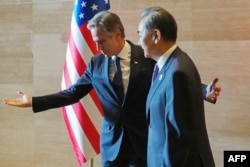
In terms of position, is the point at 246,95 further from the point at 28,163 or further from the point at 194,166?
the point at 28,163

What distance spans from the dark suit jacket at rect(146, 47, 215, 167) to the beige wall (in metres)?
1.04

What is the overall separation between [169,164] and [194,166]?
4.8 inches

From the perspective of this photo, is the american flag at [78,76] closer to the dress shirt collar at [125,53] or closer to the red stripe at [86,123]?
the red stripe at [86,123]

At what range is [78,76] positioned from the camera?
2.45 m

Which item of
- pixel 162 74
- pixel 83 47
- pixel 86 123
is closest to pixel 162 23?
pixel 162 74

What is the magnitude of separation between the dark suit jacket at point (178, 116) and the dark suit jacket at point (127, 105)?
28 cm

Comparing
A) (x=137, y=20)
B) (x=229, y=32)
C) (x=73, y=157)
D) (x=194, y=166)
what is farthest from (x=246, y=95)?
(x=73, y=157)

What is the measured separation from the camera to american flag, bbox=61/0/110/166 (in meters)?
2.41

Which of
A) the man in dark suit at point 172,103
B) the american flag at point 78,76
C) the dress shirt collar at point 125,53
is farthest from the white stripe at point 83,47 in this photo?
the man in dark suit at point 172,103

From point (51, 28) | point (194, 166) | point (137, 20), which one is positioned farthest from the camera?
point (51, 28)

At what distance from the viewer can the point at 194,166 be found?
1.56 m

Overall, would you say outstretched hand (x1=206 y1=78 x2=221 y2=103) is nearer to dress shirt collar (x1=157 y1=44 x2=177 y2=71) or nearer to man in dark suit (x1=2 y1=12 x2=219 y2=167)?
man in dark suit (x1=2 y1=12 x2=219 y2=167)

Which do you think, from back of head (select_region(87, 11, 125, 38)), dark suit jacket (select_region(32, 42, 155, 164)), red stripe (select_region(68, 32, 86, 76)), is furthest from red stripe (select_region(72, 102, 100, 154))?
back of head (select_region(87, 11, 125, 38))

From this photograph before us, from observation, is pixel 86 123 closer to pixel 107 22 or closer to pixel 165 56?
pixel 107 22
